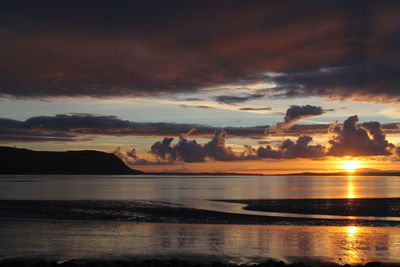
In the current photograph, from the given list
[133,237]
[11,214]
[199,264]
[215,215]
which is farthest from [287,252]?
[11,214]

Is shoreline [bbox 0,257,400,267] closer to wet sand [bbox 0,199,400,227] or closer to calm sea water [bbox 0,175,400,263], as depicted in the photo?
calm sea water [bbox 0,175,400,263]

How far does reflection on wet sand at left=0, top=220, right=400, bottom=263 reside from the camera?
26.7 meters

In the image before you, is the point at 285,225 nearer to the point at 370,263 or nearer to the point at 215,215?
the point at 215,215

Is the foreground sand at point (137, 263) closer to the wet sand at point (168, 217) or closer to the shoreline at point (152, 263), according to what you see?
the shoreline at point (152, 263)

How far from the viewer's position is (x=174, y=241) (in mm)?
31078

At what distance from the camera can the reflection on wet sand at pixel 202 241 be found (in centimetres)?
2669

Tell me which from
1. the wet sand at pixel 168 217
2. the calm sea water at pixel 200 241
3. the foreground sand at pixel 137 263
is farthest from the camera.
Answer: the wet sand at pixel 168 217

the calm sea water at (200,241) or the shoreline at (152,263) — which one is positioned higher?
the shoreline at (152,263)

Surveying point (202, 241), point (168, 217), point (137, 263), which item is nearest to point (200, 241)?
point (202, 241)

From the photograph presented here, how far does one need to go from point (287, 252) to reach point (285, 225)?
1311cm

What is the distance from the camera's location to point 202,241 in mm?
31172

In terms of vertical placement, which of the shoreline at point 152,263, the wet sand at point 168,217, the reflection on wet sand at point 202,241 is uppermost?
the shoreline at point 152,263

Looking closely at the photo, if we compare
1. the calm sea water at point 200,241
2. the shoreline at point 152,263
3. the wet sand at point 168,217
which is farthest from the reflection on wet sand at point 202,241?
the wet sand at point 168,217

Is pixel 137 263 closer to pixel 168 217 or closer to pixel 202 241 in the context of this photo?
pixel 202 241
